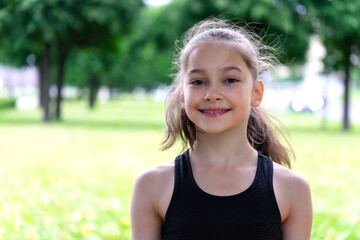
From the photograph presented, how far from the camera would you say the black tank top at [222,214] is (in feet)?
7.31

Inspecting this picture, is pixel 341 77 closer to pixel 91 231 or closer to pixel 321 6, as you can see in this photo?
pixel 321 6

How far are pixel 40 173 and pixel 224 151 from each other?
22.2 ft

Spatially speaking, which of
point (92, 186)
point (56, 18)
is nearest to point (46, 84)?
point (56, 18)

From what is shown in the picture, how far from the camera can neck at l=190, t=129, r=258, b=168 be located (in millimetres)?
2439

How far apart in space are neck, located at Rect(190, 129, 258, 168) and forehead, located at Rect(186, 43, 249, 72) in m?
0.31

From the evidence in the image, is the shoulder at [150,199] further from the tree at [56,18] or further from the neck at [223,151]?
the tree at [56,18]

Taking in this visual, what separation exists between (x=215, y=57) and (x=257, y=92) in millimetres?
327

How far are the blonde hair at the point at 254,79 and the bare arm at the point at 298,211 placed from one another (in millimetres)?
495

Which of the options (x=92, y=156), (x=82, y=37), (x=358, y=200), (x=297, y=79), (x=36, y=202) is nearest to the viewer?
(x=36, y=202)

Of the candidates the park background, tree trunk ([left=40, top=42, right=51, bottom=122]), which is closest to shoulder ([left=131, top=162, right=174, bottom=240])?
the park background

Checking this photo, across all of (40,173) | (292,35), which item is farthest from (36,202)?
(292,35)

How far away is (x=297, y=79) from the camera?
94.9 m

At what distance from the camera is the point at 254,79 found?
2.56m

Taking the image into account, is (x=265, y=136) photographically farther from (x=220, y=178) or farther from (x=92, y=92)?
(x=92, y=92)
